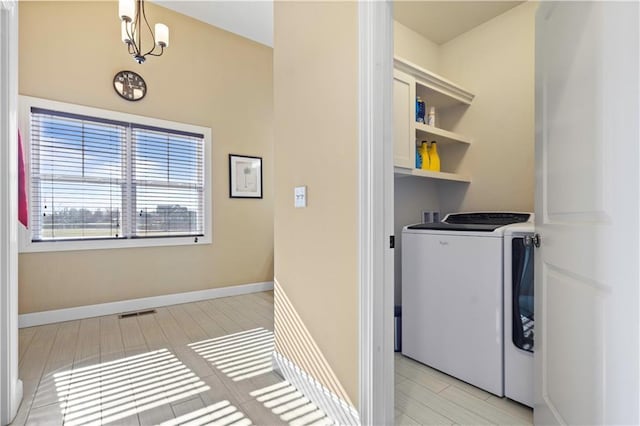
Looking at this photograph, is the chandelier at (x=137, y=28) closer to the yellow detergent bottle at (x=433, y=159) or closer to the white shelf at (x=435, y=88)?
the white shelf at (x=435, y=88)

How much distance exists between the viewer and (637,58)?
75cm

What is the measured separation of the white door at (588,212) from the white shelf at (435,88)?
2.82 ft

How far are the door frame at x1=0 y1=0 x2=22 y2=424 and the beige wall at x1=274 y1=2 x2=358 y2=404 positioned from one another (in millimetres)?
1304

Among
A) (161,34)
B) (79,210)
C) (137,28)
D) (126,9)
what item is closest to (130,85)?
(137,28)

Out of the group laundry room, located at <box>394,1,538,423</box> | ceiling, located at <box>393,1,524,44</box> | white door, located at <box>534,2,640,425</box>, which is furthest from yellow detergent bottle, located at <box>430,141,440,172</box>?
white door, located at <box>534,2,640,425</box>

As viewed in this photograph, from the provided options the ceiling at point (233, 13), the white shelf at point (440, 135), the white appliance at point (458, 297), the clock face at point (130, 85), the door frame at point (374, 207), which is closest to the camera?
the door frame at point (374, 207)

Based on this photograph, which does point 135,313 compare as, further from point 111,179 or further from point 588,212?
point 588,212

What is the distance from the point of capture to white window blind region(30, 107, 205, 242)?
2.81 metres

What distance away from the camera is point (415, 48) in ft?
8.70

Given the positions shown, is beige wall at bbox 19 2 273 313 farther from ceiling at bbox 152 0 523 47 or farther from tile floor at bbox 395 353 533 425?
tile floor at bbox 395 353 533 425

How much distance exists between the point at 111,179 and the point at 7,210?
6.03 ft

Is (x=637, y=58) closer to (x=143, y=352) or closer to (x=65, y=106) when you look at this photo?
(x=143, y=352)

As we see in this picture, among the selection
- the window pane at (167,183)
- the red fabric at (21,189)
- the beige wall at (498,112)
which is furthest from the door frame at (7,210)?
the beige wall at (498,112)

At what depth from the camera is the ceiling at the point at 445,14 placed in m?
2.34
